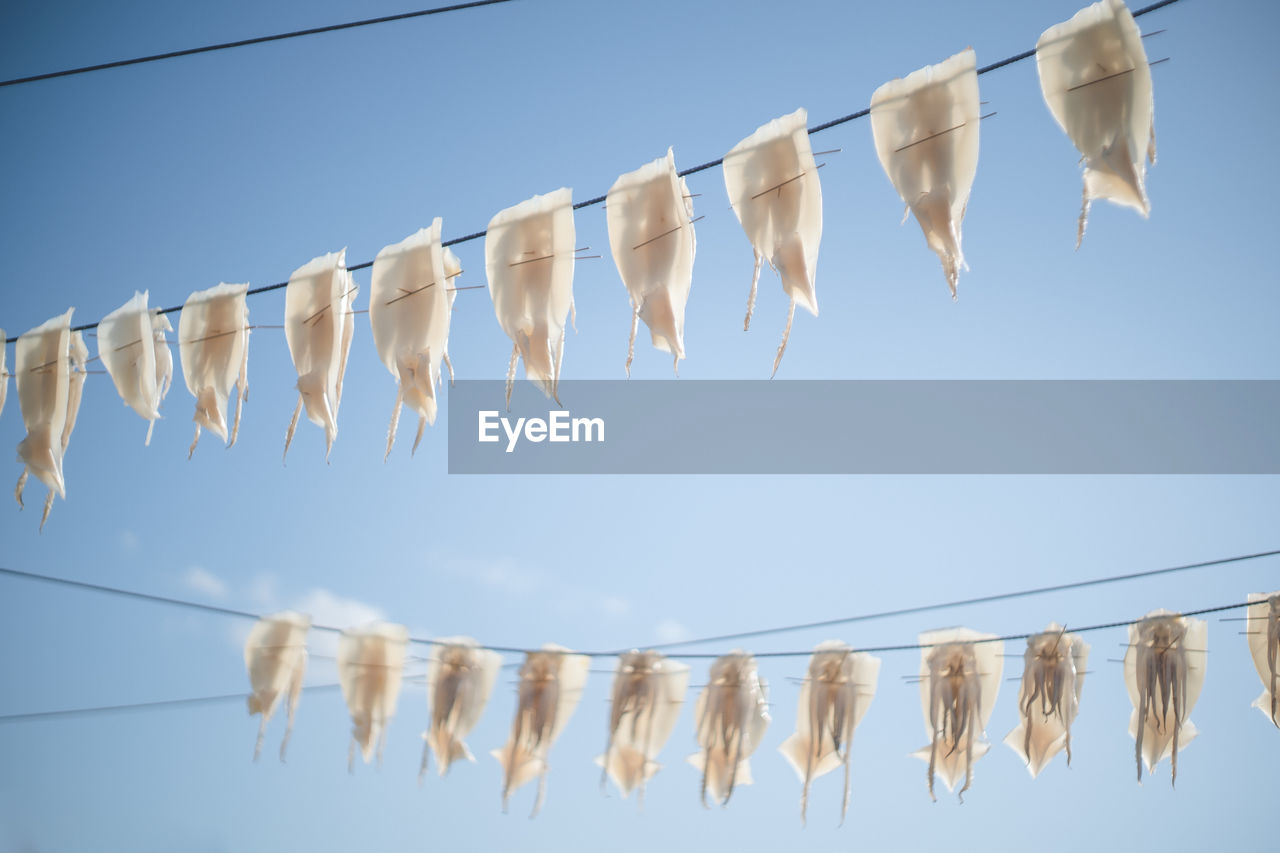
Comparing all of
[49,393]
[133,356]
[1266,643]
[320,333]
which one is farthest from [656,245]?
[1266,643]

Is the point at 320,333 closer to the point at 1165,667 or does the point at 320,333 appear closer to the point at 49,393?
the point at 49,393

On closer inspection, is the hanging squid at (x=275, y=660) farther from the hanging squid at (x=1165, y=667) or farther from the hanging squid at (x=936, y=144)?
the hanging squid at (x=1165, y=667)

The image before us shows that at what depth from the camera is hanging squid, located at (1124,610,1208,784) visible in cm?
276

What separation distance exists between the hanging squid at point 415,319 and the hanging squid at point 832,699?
65.4 inches

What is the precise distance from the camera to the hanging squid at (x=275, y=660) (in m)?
2.79

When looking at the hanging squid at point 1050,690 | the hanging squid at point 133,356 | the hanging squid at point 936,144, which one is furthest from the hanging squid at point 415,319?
the hanging squid at point 1050,690

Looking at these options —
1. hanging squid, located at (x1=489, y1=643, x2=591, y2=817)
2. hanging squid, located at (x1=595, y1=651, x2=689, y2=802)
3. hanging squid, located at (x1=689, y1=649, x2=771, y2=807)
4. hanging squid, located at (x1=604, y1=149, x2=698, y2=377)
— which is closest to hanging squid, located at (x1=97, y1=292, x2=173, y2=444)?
hanging squid, located at (x1=604, y1=149, x2=698, y2=377)

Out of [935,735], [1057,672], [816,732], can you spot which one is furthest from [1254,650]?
[816,732]

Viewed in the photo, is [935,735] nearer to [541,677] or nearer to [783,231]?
[541,677]

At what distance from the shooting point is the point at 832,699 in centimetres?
298

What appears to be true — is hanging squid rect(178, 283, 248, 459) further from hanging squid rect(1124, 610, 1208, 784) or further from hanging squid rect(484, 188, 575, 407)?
hanging squid rect(1124, 610, 1208, 784)

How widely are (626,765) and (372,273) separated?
185cm

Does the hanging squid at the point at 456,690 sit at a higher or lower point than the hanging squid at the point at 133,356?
lower

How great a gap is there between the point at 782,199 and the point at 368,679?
1922 mm
